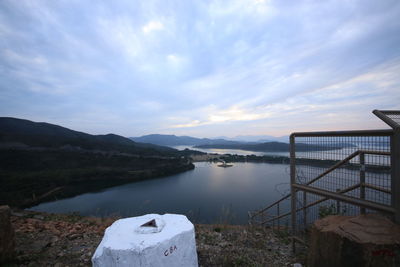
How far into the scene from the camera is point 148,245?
126 centimetres

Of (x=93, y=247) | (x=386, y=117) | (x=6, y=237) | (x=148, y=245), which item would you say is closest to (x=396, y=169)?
(x=386, y=117)

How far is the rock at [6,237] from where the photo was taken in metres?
2.43

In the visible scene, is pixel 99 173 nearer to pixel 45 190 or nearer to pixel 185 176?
pixel 45 190

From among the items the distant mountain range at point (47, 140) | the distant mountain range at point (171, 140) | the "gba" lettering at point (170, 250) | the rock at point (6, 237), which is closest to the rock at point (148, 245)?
the "gba" lettering at point (170, 250)

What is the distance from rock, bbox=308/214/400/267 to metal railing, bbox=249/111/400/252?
148 mm

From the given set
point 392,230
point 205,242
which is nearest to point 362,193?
point 392,230

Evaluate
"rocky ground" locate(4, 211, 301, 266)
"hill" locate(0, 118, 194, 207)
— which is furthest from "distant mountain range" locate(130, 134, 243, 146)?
"rocky ground" locate(4, 211, 301, 266)

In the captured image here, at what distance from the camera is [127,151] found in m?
55.3

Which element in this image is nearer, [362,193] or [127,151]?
[362,193]

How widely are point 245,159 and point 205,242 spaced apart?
5982 centimetres

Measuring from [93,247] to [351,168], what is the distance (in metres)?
4.45

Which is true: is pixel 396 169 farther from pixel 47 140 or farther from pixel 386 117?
pixel 47 140

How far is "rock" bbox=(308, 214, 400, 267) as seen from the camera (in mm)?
1405

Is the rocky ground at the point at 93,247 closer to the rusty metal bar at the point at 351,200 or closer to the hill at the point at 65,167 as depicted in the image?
the rusty metal bar at the point at 351,200
